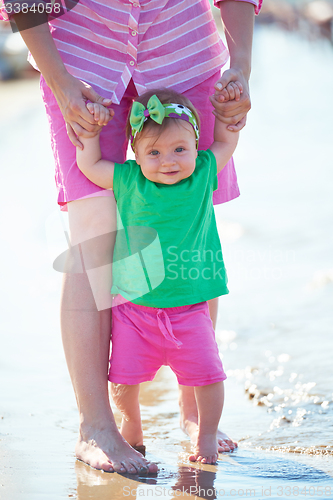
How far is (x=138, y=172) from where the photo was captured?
2.10 m

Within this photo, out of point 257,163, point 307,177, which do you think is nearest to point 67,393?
point 307,177

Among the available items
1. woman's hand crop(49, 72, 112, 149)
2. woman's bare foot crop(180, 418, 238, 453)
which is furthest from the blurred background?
woman's hand crop(49, 72, 112, 149)

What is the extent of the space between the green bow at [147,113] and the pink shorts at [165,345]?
24.0 inches

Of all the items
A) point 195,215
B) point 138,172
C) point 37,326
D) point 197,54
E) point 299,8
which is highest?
point 299,8

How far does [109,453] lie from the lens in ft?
6.44

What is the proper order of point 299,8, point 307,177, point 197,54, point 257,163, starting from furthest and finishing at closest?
point 299,8 < point 257,163 < point 307,177 < point 197,54

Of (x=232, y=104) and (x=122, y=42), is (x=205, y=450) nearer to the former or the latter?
(x=232, y=104)

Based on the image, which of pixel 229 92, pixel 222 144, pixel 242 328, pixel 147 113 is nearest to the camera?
pixel 147 113

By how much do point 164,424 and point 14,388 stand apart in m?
0.67

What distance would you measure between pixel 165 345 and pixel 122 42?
3.39 feet

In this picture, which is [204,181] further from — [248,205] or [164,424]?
[248,205]

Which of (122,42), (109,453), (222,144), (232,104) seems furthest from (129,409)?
(122,42)

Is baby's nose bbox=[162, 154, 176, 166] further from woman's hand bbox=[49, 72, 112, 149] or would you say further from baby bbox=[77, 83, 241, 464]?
woman's hand bbox=[49, 72, 112, 149]

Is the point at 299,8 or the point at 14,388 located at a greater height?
the point at 299,8
